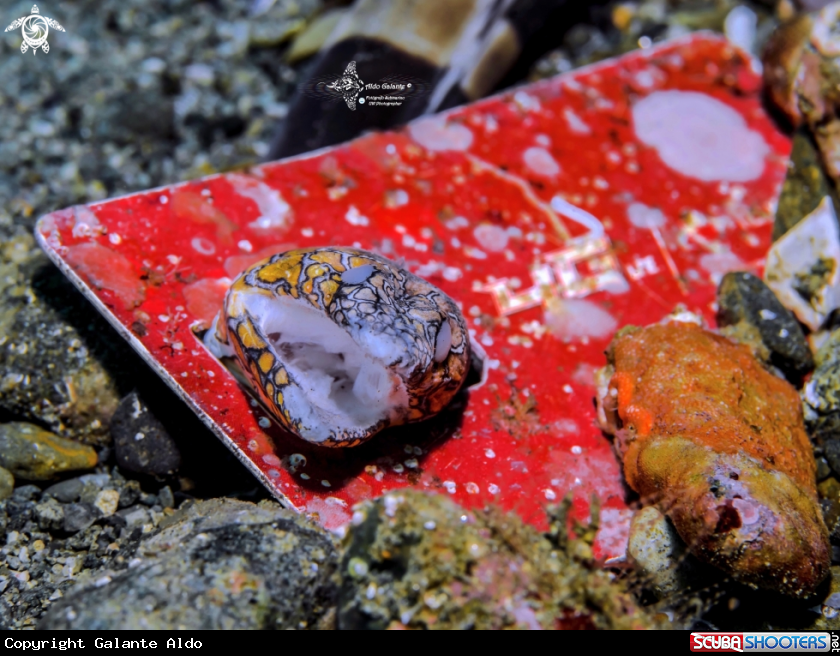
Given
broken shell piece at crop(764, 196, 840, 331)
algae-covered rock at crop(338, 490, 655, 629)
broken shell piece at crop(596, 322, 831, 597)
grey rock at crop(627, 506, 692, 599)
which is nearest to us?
algae-covered rock at crop(338, 490, 655, 629)

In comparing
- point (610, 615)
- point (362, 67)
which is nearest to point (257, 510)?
point (610, 615)

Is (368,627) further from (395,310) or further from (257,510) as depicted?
(395,310)

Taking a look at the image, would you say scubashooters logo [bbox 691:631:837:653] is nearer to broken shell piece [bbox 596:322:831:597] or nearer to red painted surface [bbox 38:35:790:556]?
broken shell piece [bbox 596:322:831:597]

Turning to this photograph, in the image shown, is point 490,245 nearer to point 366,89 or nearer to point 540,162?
point 540,162

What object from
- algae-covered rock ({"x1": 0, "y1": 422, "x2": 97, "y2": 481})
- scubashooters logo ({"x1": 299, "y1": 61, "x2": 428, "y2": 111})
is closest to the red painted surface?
scubashooters logo ({"x1": 299, "y1": 61, "x2": 428, "y2": 111})

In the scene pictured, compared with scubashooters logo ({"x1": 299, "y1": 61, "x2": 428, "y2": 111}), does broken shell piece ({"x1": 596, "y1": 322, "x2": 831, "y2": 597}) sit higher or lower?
higher

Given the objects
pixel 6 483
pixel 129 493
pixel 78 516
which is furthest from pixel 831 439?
pixel 6 483
